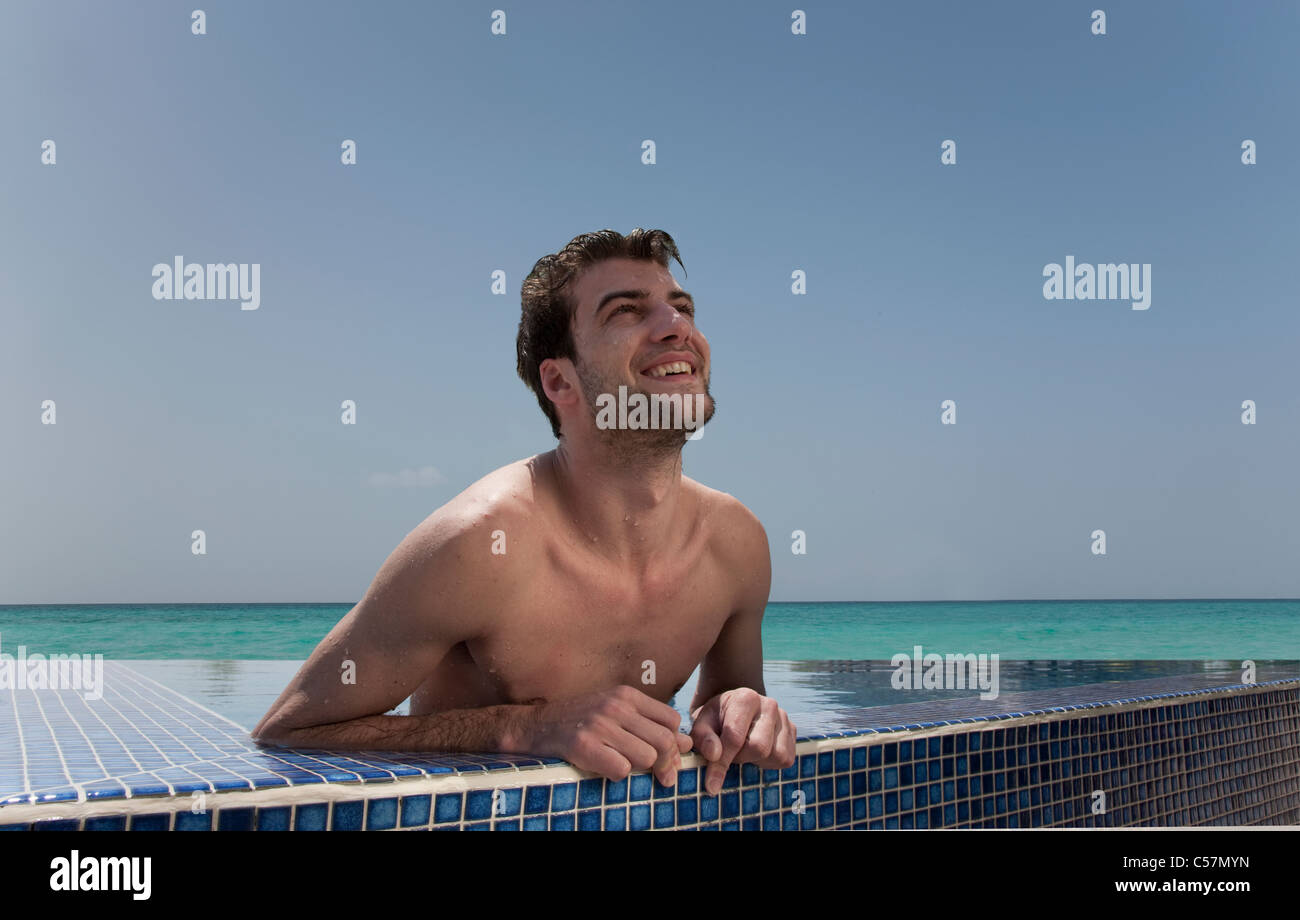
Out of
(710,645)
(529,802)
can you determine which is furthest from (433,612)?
(710,645)

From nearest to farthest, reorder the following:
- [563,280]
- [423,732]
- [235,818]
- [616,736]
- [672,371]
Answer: [235,818] < [616,736] < [423,732] < [672,371] < [563,280]

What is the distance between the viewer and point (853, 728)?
6.05 feet

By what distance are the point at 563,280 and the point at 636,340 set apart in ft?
0.89

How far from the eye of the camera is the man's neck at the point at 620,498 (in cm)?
Answer: 183

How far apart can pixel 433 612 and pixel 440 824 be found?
44 cm

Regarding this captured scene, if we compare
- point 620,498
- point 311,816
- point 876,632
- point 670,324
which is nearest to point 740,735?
point 620,498

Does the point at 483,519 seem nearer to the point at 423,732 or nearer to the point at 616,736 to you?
the point at 423,732

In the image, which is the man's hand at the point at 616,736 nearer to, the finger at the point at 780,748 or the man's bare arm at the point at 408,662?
the man's bare arm at the point at 408,662

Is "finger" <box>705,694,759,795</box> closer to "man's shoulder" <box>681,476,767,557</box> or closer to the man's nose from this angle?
"man's shoulder" <box>681,476,767,557</box>

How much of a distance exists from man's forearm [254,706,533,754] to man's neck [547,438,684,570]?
1.26ft

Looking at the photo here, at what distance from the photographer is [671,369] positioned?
1.77 metres

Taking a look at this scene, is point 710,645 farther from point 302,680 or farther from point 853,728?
point 302,680

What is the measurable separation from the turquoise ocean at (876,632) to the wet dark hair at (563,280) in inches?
521

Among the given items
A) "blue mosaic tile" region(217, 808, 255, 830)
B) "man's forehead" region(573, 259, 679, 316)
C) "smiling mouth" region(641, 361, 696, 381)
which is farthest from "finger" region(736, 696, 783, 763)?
"man's forehead" region(573, 259, 679, 316)
